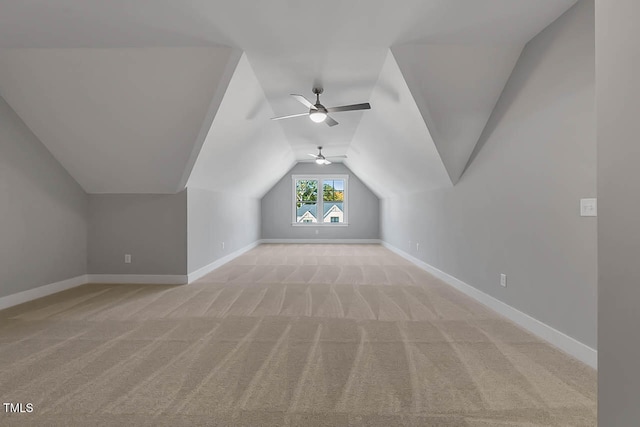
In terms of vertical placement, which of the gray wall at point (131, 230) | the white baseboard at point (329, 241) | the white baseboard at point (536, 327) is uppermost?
the gray wall at point (131, 230)

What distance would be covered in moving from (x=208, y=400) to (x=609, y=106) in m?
2.44

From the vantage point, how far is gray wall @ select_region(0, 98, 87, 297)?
12.4ft

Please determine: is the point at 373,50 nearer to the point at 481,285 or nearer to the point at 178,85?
the point at 178,85

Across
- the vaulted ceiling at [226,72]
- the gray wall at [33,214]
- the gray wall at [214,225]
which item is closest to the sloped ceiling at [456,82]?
the vaulted ceiling at [226,72]

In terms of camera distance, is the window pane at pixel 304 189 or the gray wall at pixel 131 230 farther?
the window pane at pixel 304 189

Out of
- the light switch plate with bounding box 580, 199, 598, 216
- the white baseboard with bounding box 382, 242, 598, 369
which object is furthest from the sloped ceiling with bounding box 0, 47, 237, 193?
the white baseboard with bounding box 382, 242, 598, 369

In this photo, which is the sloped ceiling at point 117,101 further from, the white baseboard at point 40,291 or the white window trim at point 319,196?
the white window trim at point 319,196

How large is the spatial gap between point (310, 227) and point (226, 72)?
7914 millimetres

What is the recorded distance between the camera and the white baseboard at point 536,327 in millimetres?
2336

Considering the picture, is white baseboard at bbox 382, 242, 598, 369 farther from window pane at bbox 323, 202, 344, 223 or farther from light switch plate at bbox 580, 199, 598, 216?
Answer: window pane at bbox 323, 202, 344, 223

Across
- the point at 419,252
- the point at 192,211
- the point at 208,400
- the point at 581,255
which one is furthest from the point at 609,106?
the point at 419,252

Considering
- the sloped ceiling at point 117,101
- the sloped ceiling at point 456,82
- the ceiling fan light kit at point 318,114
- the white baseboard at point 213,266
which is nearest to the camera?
the sloped ceiling at point 456,82

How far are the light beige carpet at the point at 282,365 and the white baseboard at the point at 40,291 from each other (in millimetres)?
181

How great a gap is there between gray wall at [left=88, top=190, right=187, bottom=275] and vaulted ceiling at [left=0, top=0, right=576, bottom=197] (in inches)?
8.1
